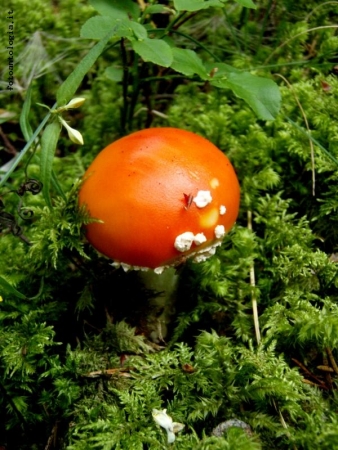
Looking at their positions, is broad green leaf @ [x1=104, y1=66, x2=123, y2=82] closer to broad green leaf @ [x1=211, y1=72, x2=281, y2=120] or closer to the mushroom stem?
broad green leaf @ [x1=211, y1=72, x2=281, y2=120]

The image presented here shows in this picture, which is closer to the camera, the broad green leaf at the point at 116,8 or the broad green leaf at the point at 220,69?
the broad green leaf at the point at 116,8

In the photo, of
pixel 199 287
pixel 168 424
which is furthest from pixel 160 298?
pixel 168 424

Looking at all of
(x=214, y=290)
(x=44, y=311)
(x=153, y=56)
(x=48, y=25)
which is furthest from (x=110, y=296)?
(x=48, y=25)

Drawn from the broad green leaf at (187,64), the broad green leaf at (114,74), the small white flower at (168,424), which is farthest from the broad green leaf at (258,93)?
the small white flower at (168,424)

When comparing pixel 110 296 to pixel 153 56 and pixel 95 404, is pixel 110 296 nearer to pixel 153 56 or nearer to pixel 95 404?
pixel 95 404

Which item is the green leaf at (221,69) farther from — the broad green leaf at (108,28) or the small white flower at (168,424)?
the small white flower at (168,424)
